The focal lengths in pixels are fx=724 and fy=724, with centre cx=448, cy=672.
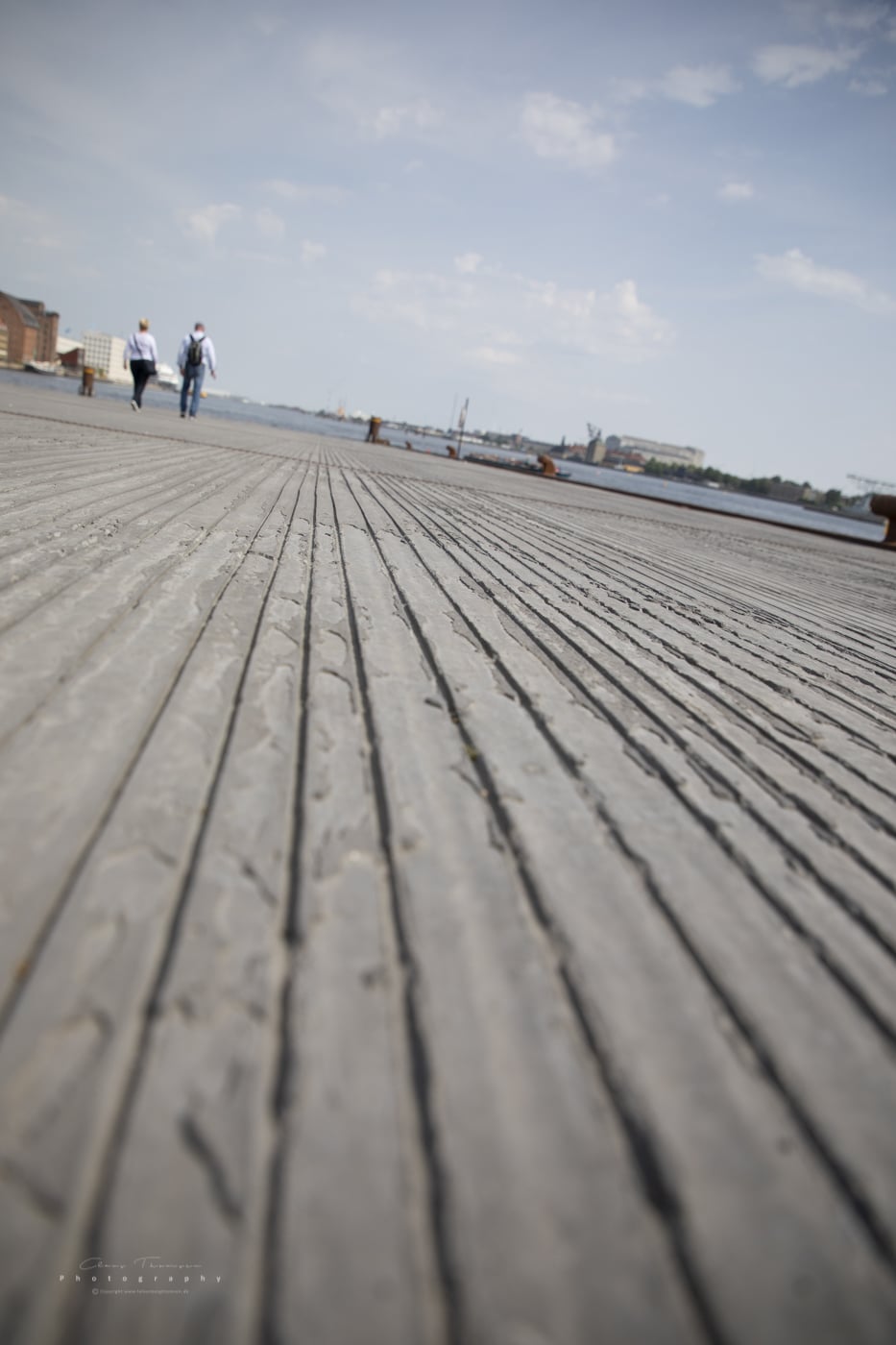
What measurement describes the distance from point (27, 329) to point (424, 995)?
267ft

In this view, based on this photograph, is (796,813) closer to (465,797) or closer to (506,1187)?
(465,797)

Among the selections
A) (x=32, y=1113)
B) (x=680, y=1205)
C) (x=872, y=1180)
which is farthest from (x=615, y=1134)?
(x=32, y=1113)

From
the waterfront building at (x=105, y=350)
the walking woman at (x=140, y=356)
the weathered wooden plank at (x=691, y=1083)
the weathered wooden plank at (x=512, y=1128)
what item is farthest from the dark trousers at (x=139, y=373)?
the waterfront building at (x=105, y=350)

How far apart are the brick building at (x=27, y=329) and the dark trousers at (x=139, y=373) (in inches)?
2623

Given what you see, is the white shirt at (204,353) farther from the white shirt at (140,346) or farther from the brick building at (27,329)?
the brick building at (27,329)

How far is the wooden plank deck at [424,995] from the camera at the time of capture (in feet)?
2.37

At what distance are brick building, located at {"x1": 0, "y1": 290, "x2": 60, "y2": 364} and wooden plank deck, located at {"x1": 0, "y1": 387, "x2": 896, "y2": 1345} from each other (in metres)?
78.0

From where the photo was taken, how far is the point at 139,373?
11.6 m

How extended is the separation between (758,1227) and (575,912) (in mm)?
515

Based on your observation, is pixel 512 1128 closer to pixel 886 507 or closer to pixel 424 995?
pixel 424 995

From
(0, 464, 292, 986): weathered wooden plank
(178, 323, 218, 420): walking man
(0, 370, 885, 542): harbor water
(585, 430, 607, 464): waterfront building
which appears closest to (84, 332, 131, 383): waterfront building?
(0, 370, 885, 542): harbor water

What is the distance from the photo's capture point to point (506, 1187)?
0.80 metres

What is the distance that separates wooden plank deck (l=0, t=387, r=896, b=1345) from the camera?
722 mm

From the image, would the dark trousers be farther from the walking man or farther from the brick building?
the brick building
